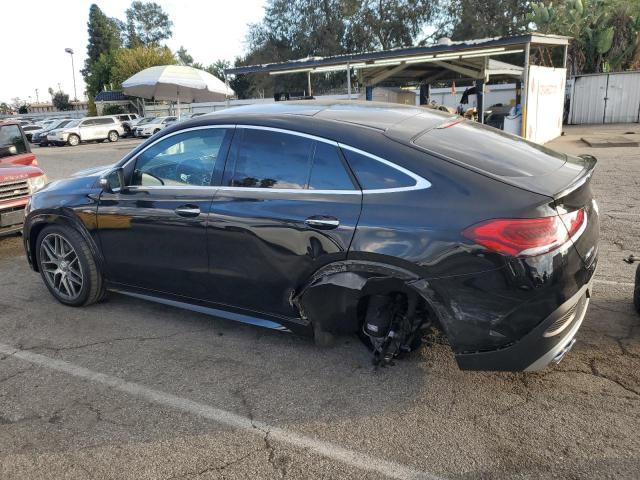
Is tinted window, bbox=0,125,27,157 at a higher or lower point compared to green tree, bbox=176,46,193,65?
lower

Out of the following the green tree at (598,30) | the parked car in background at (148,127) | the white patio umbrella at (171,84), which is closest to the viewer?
the white patio umbrella at (171,84)

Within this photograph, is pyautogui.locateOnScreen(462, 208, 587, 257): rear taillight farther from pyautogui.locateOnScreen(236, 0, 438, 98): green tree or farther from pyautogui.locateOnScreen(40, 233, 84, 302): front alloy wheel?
pyautogui.locateOnScreen(236, 0, 438, 98): green tree

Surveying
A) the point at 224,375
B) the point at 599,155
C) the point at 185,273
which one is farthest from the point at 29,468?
the point at 599,155

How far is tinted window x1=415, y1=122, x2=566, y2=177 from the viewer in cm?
303

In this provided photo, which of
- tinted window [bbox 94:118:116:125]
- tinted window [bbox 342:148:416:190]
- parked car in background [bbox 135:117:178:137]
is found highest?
tinted window [bbox 342:148:416:190]

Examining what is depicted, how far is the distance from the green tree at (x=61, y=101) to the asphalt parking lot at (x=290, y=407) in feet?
274

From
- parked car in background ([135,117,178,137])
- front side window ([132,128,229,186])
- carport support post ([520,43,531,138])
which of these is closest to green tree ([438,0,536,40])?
parked car in background ([135,117,178,137])

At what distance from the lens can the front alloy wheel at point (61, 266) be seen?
4.61 metres

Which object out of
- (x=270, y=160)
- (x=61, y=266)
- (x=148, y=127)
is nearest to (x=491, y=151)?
(x=270, y=160)

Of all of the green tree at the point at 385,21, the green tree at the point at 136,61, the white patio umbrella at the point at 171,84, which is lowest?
the white patio umbrella at the point at 171,84

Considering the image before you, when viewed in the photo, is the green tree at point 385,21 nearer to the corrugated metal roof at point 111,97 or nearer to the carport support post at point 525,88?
the corrugated metal roof at point 111,97

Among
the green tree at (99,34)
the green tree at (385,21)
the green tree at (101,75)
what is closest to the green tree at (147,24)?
the green tree at (99,34)

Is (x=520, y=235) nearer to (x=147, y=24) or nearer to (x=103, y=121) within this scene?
(x=103, y=121)

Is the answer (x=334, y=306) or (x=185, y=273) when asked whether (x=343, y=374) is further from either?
(x=185, y=273)
